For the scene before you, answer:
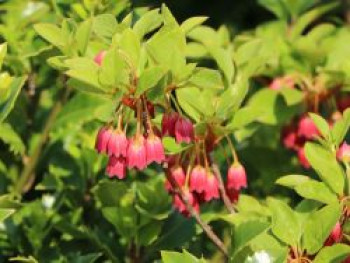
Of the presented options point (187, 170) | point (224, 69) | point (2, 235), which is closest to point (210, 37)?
point (224, 69)

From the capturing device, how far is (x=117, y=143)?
1.89 metres

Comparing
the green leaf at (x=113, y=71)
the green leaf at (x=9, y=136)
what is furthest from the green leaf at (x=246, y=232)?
the green leaf at (x=9, y=136)

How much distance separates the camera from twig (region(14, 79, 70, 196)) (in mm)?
2543

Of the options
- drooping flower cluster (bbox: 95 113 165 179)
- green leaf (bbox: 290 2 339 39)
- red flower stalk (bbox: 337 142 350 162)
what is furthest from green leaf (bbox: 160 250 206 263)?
green leaf (bbox: 290 2 339 39)

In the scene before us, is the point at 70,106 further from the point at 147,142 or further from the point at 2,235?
the point at 147,142

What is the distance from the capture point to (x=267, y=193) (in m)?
2.93

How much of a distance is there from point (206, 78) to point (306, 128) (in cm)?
84

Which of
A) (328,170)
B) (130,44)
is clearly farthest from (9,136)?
(328,170)

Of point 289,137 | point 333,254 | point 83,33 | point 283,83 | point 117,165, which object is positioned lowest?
point 289,137

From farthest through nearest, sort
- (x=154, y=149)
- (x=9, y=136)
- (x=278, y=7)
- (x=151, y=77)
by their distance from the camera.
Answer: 1. (x=278, y=7)
2. (x=9, y=136)
3. (x=154, y=149)
4. (x=151, y=77)

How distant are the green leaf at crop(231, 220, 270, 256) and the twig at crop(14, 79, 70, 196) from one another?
85 centimetres

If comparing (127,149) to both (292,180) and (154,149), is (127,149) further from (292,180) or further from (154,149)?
(292,180)

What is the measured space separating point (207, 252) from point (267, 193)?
312mm

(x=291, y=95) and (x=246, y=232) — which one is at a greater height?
(x=246, y=232)
